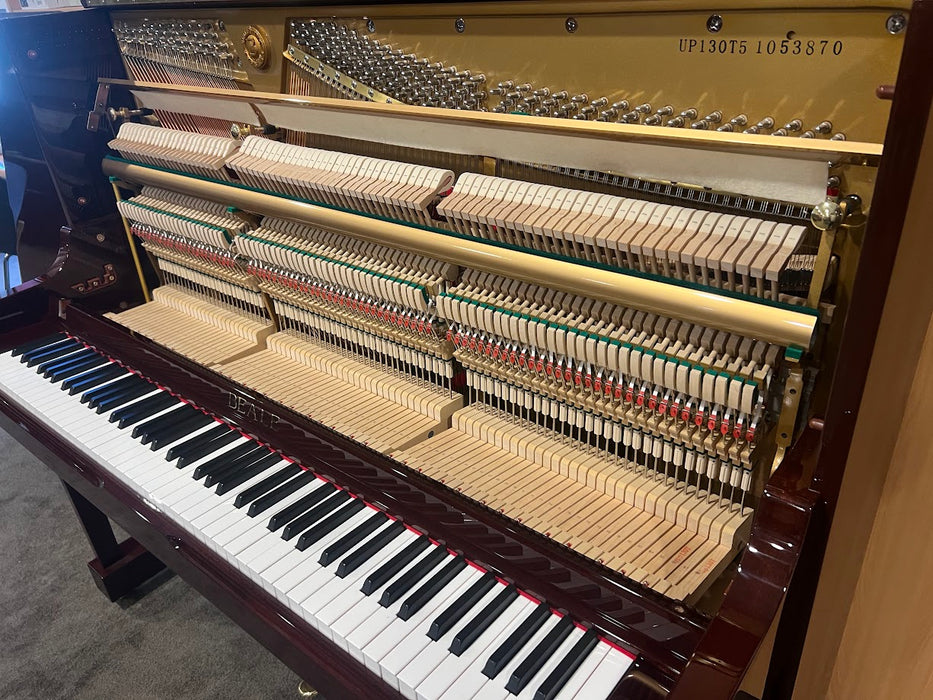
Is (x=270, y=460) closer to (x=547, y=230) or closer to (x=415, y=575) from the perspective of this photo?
(x=415, y=575)

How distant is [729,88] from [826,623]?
104 centimetres

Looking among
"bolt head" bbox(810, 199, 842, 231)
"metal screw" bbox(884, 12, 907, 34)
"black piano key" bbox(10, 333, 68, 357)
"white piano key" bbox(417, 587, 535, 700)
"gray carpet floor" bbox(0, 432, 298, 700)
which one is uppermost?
"metal screw" bbox(884, 12, 907, 34)

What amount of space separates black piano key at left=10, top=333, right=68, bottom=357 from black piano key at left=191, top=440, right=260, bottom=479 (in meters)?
1.12

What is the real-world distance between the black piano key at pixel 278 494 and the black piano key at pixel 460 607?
1.78 ft

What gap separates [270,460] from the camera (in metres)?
1.73

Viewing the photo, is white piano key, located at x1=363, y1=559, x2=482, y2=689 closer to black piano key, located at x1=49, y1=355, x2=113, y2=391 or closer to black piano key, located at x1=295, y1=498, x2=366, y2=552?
black piano key, located at x1=295, y1=498, x2=366, y2=552

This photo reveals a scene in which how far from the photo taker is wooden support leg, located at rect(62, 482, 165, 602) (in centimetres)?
257

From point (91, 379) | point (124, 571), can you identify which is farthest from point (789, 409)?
point (124, 571)

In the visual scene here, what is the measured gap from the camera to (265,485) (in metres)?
1.65

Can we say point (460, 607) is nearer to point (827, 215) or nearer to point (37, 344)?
point (827, 215)

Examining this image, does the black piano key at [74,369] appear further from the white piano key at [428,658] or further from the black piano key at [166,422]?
the white piano key at [428,658]

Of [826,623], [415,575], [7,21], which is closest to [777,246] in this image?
[826,623]

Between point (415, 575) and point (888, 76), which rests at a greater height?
point (888, 76)

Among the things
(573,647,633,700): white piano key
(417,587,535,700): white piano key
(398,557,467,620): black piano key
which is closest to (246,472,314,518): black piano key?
(398,557,467,620): black piano key
